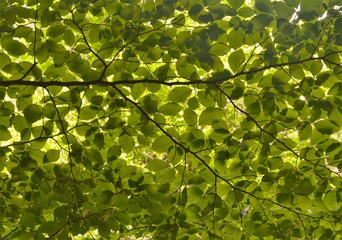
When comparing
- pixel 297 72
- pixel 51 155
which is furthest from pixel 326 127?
pixel 51 155

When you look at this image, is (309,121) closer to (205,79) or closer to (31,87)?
(205,79)

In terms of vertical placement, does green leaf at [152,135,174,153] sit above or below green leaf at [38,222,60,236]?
above

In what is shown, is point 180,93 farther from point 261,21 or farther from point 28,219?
point 28,219

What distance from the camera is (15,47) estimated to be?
156 centimetres

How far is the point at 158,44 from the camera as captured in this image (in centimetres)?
156

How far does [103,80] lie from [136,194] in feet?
1.32

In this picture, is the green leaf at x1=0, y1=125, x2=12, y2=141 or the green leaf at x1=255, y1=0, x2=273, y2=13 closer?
the green leaf at x1=255, y1=0, x2=273, y2=13

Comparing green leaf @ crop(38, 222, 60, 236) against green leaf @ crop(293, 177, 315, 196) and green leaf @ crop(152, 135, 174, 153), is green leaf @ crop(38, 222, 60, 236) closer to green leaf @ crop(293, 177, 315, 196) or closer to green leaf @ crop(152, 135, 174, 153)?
green leaf @ crop(152, 135, 174, 153)

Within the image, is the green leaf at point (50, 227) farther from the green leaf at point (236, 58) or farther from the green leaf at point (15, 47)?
the green leaf at point (236, 58)

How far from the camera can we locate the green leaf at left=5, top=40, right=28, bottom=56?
155 cm

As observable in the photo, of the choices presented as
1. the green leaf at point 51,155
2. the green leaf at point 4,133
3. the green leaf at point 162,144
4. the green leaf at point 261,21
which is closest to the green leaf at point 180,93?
the green leaf at point 162,144

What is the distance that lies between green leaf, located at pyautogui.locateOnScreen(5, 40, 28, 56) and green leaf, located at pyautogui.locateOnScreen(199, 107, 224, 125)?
628 mm

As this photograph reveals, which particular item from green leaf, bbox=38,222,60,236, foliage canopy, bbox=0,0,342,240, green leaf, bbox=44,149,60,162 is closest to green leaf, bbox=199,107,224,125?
foliage canopy, bbox=0,0,342,240

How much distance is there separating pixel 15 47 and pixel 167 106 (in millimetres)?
534
